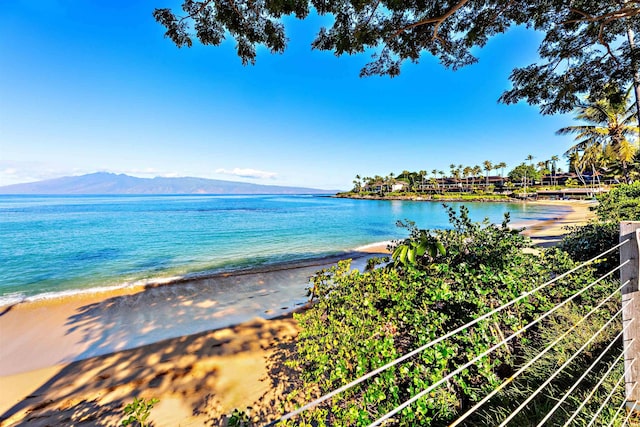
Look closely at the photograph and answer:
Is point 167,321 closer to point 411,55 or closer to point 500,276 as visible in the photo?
point 500,276

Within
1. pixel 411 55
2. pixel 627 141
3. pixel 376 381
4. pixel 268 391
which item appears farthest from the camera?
pixel 627 141

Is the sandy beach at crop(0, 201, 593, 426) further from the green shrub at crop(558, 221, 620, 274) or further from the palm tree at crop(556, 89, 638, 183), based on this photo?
the palm tree at crop(556, 89, 638, 183)

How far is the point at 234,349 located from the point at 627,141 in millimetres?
29447

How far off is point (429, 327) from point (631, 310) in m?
1.49

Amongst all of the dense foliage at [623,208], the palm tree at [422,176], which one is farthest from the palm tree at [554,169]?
the dense foliage at [623,208]

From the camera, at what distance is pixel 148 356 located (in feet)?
15.1

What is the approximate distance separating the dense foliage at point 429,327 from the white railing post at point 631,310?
16.8 inches

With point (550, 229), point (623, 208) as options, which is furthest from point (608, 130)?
point (623, 208)

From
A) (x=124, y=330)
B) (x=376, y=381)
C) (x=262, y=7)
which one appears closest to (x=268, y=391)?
(x=376, y=381)

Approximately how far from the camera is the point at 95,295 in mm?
8297

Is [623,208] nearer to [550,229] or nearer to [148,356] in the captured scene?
[148,356]

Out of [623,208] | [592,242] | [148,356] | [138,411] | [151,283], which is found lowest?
[151,283]

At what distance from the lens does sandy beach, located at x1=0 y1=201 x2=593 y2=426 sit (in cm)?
336

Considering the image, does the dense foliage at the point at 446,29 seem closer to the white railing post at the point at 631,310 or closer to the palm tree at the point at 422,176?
the white railing post at the point at 631,310
